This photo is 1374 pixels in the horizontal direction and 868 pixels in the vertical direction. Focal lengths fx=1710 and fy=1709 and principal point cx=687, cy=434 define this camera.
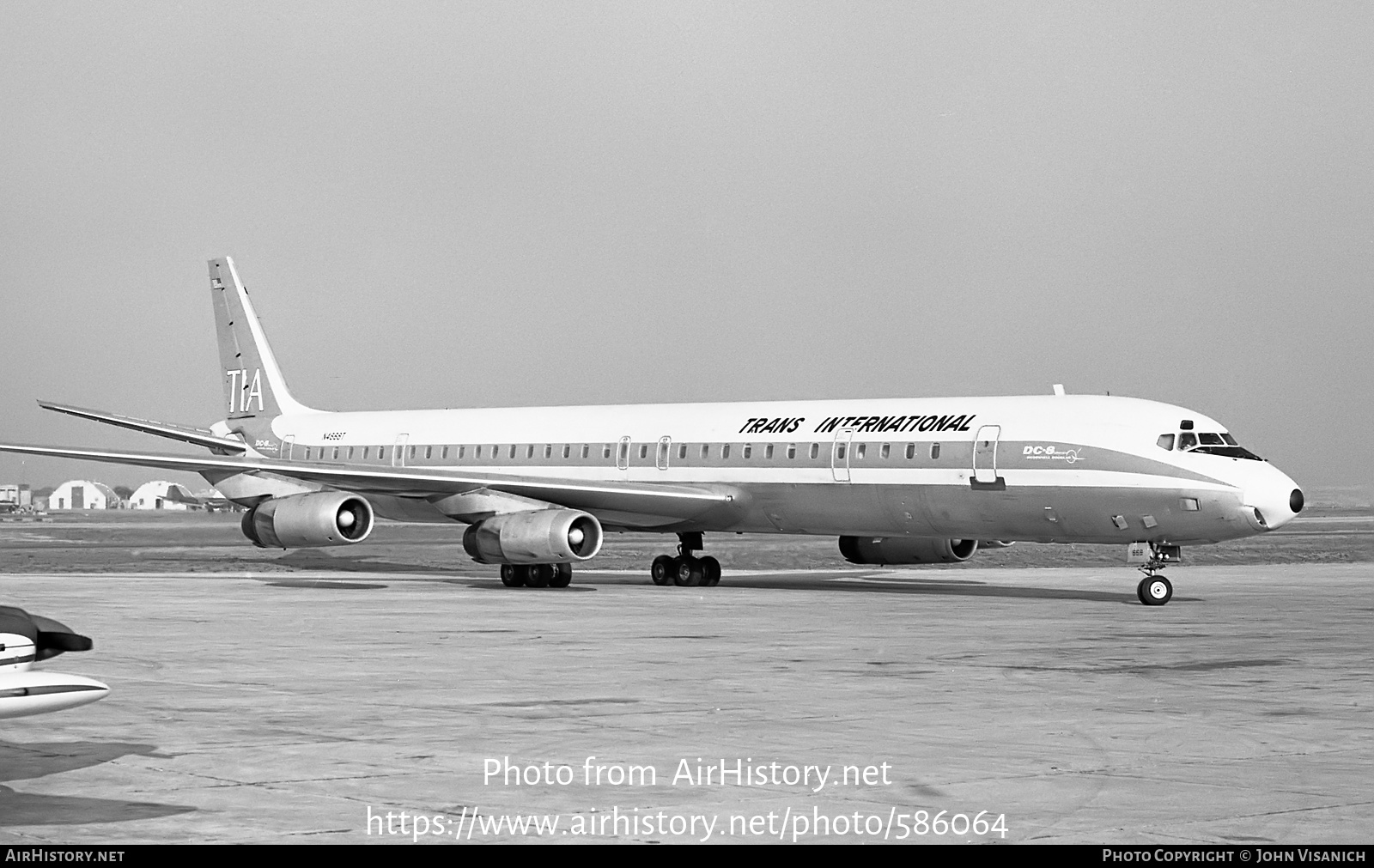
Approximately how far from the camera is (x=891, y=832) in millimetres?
8938

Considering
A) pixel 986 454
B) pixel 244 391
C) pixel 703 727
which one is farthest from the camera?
pixel 244 391

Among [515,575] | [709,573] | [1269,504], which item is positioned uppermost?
[1269,504]

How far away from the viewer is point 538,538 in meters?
31.9

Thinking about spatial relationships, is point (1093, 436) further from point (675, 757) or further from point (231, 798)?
point (231, 798)

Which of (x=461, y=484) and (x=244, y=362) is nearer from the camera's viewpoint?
(x=461, y=484)

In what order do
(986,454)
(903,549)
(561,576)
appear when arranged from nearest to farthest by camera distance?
1. (986,454)
2. (561,576)
3. (903,549)

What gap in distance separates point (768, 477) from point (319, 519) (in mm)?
8727

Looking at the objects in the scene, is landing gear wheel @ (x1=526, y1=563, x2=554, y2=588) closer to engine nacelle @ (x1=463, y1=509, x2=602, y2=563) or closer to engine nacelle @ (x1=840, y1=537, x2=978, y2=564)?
engine nacelle @ (x1=463, y1=509, x2=602, y2=563)

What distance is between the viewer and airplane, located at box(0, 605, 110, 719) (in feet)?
28.3

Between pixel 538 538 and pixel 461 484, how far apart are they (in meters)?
2.76

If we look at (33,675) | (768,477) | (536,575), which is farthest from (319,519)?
(33,675)

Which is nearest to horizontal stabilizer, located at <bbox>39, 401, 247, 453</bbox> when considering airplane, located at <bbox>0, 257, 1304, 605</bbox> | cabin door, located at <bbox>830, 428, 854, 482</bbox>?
airplane, located at <bbox>0, 257, 1304, 605</bbox>

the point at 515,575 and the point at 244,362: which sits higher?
the point at 244,362

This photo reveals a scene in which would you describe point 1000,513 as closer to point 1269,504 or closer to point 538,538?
point 1269,504
